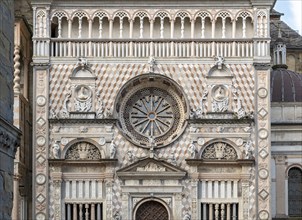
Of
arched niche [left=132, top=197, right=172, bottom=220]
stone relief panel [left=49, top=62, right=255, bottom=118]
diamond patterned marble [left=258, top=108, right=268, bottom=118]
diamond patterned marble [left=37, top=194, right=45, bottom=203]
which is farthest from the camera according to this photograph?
stone relief panel [left=49, top=62, right=255, bottom=118]

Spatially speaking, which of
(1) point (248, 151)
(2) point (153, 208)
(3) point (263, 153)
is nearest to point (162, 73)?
(1) point (248, 151)

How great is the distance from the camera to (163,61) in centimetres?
3153

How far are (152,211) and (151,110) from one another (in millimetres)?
3611

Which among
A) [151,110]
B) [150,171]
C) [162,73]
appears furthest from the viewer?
[151,110]

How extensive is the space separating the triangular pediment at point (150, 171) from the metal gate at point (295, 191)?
17.8ft

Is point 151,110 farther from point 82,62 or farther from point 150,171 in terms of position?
point 82,62

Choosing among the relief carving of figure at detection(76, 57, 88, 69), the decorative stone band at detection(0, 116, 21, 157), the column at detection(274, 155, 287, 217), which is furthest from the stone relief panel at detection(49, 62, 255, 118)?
the decorative stone band at detection(0, 116, 21, 157)

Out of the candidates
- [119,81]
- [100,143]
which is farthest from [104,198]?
→ [119,81]

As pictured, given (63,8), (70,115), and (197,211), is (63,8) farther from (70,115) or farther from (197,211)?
(197,211)

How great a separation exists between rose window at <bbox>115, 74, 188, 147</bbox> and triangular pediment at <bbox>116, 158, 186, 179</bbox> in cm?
91

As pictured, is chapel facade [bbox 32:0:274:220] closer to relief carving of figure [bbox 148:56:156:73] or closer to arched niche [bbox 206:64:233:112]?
arched niche [bbox 206:64:233:112]

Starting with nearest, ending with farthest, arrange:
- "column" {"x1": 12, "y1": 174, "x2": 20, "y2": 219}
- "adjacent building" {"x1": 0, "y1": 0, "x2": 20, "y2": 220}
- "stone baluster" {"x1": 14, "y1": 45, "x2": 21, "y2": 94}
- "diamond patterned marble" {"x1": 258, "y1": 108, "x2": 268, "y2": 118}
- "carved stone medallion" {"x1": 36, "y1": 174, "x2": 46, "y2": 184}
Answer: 1. "adjacent building" {"x1": 0, "y1": 0, "x2": 20, "y2": 220}
2. "column" {"x1": 12, "y1": 174, "x2": 20, "y2": 219}
3. "carved stone medallion" {"x1": 36, "y1": 174, "x2": 46, "y2": 184}
4. "diamond patterned marble" {"x1": 258, "y1": 108, "x2": 268, "y2": 118}
5. "stone baluster" {"x1": 14, "y1": 45, "x2": 21, "y2": 94}

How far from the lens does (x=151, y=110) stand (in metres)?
31.8

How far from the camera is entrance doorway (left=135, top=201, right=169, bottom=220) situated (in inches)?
1226
